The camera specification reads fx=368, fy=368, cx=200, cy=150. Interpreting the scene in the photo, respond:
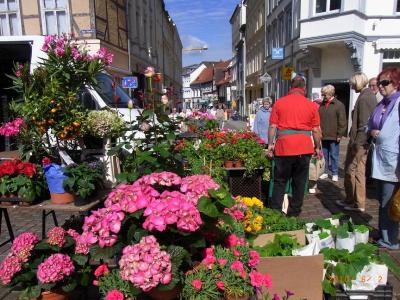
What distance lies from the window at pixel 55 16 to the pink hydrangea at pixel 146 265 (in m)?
15.7

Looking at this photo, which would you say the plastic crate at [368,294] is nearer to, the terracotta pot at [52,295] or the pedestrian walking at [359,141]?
the terracotta pot at [52,295]

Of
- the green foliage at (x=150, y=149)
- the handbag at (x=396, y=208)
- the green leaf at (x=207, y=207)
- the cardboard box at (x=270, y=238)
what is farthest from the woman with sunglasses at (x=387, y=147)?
the green leaf at (x=207, y=207)

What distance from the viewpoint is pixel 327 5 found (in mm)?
16672

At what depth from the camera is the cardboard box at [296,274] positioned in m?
2.42

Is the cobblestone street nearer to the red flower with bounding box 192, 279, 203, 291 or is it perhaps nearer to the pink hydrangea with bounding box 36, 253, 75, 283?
the pink hydrangea with bounding box 36, 253, 75, 283

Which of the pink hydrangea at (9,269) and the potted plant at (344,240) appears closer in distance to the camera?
the pink hydrangea at (9,269)

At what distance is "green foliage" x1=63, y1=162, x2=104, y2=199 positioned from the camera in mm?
2623

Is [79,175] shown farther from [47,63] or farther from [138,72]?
[138,72]

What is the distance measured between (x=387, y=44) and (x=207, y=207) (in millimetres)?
16836

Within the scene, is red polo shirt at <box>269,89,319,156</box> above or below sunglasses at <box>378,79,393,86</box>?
below

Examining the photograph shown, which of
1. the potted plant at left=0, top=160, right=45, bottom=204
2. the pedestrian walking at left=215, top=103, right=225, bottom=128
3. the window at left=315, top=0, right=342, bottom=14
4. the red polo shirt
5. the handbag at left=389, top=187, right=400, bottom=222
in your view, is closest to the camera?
the potted plant at left=0, top=160, right=45, bottom=204

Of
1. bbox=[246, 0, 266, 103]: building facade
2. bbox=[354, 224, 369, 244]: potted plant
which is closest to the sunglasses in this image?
bbox=[354, 224, 369, 244]: potted plant

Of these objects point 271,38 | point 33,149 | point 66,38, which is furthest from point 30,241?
point 271,38

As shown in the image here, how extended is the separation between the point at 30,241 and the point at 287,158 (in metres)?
2.83
